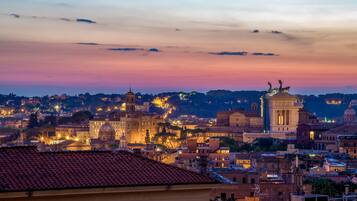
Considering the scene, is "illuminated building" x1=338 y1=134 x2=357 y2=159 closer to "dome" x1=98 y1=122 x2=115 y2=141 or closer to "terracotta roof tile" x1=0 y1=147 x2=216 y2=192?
"dome" x1=98 y1=122 x2=115 y2=141

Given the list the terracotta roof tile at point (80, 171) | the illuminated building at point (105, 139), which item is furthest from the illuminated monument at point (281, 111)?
the terracotta roof tile at point (80, 171)

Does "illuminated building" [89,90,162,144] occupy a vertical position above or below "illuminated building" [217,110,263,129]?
below

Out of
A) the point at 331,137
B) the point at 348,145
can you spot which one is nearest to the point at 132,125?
the point at 331,137

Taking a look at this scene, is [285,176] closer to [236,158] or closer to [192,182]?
[236,158]

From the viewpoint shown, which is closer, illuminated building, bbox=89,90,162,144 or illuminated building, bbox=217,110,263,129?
illuminated building, bbox=89,90,162,144

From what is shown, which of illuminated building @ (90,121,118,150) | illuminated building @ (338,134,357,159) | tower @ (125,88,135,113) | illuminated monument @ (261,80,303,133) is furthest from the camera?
illuminated monument @ (261,80,303,133)

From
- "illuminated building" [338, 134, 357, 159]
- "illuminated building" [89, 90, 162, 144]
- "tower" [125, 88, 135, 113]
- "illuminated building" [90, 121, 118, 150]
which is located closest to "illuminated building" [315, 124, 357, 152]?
"illuminated building" [338, 134, 357, 159]

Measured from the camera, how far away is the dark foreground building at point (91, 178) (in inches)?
331

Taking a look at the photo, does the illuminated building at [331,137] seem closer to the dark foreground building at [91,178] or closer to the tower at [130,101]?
the tower at [130,101]

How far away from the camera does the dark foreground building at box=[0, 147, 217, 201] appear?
27.6 feet

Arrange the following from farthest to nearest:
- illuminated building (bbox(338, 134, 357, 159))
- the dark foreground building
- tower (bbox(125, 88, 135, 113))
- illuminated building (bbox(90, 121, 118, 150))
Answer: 1. tower (bbox(125, 88, 135, 113))
2. illuminated building (bbox(90, 121, 118, 150))
3. illuminated building (bbox(338, 134, 357, 159))
4. the dark foreground building

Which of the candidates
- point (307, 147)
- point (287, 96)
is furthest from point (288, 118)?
point (307, 147)

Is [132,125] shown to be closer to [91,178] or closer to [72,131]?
[72,131]

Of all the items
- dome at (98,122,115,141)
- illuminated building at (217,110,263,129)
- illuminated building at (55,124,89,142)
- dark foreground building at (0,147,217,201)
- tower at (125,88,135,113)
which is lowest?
dark foreground building at (0,147,217,201)
